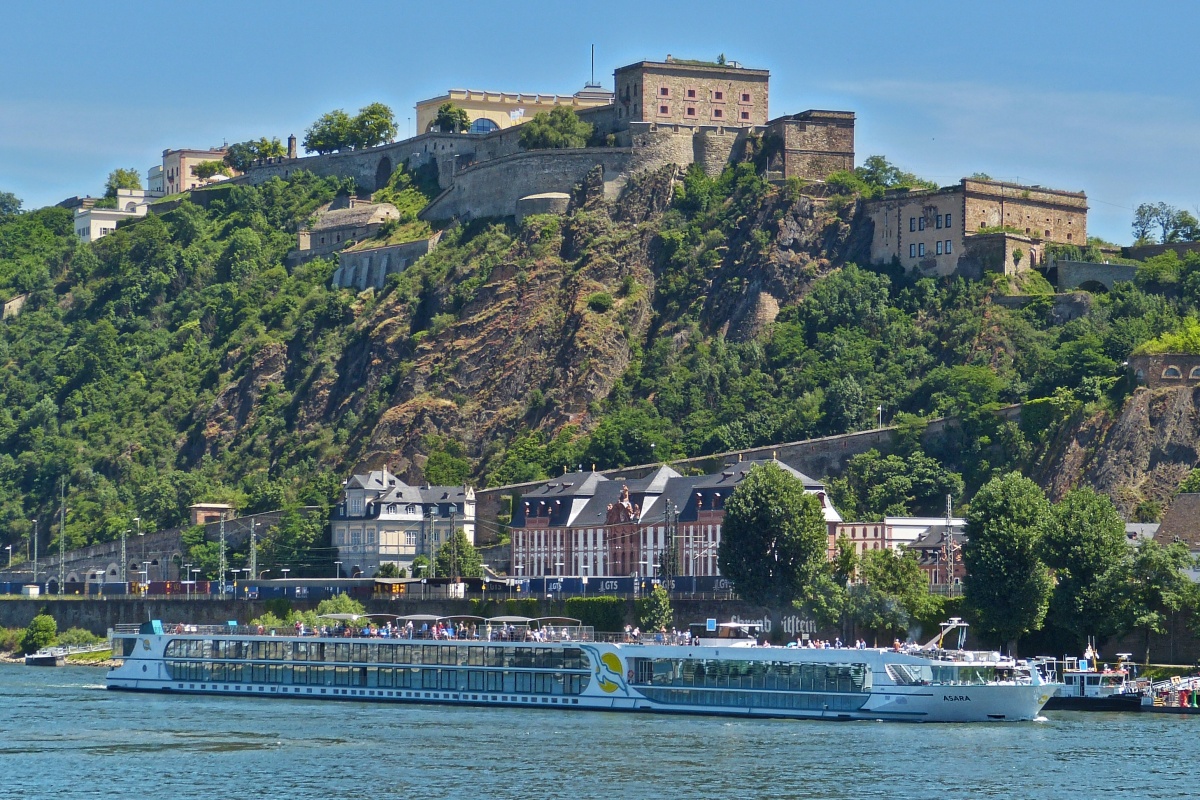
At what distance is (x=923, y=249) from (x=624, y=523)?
2772cm

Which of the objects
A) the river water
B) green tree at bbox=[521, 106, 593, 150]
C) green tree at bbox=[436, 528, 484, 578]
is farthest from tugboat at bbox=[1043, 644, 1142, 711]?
green tree at bbox=[521, 106, 593, 150]

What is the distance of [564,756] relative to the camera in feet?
215

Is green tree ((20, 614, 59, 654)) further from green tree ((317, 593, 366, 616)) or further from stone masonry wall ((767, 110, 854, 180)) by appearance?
stone masonry wall ((767, 110, 854, 180))

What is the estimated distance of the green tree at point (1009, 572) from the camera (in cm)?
8456

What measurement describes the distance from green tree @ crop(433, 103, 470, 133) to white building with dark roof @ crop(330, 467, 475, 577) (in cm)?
4421

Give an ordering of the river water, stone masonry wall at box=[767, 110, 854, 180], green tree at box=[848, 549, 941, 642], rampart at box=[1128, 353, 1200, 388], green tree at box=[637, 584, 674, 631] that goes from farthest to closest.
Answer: stone masonry wall at box=[767, 110, 854, 180], rampart at box=[1128, 353, 1200, 388], green tree at box=[637, 584, 674, 631], green tree at box=[848, 549, 941, 642], the river water

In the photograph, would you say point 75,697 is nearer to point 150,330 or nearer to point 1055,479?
point 1055,479

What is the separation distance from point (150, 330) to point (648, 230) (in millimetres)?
47903

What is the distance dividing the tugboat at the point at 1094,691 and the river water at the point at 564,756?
4.95ft

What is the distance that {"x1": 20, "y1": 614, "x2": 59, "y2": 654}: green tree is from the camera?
400 ft

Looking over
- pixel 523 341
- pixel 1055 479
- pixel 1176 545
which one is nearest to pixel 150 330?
pixel 523 341

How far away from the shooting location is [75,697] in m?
88.5

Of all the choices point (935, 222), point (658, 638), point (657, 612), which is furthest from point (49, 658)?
point (935, 222)

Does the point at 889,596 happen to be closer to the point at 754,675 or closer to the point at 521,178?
the point at 754,675
